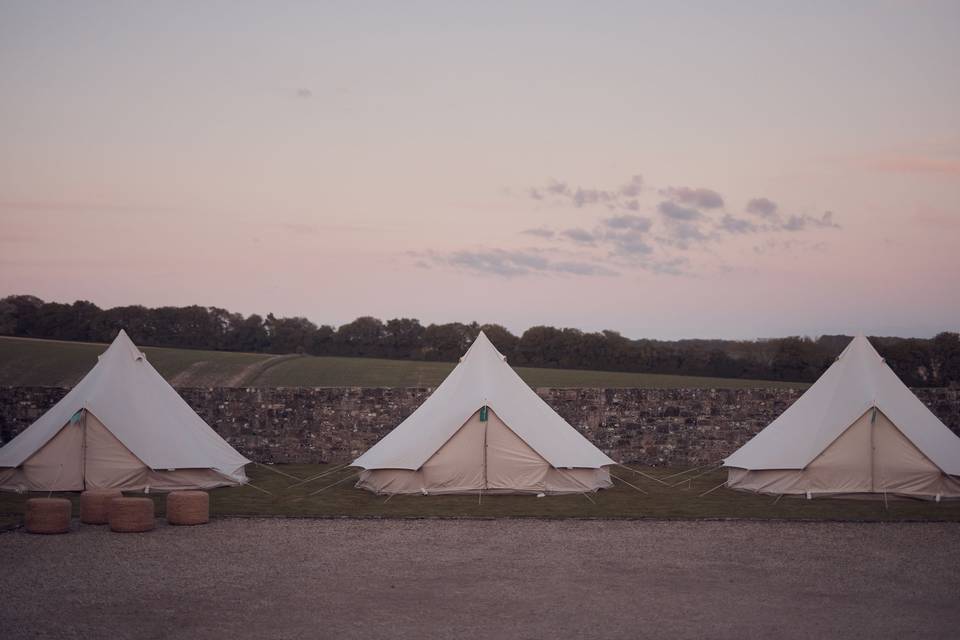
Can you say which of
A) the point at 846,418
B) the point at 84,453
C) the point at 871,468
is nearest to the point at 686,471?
the point at 846,418

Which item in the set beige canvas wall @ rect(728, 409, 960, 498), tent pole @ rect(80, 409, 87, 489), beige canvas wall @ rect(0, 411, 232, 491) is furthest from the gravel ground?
tent pole @ rect(80, 409, 87, 489)

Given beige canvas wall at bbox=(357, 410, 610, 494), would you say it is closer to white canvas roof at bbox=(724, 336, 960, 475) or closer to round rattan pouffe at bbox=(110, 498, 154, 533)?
white canvas roof at bbox=(724, 336, 960, 475)

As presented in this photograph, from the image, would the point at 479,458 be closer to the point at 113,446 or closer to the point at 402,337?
the point at 113,446

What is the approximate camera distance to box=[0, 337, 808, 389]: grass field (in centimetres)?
3192

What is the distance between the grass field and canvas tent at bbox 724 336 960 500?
54.5ft

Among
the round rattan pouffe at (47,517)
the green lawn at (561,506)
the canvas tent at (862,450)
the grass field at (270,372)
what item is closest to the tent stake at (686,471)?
the green lawn at (561,506)

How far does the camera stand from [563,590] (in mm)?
7617

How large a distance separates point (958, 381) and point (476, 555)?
25.5m

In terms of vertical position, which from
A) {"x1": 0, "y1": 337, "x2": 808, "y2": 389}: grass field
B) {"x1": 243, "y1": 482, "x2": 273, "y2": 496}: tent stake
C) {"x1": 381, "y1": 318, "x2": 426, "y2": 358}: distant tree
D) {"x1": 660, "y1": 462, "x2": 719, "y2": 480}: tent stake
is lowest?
{"x1": 660, "y1": 462, "x2": 719, "y2": 480}: tent stake

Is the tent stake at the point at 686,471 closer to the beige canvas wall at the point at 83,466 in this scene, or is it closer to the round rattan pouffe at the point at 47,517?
the beige canvas wall at the point at 83,466

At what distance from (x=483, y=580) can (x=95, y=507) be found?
488cm

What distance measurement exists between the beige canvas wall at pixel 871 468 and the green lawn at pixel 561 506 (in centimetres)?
24

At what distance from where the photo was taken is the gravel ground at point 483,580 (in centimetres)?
648

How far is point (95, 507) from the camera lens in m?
10.6
